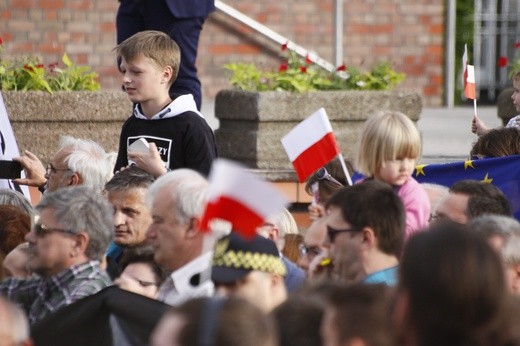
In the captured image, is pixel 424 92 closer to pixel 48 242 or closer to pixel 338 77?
pixel 338 77

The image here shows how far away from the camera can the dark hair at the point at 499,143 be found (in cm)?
720

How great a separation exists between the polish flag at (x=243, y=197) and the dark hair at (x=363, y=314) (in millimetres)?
379

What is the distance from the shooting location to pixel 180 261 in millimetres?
5121

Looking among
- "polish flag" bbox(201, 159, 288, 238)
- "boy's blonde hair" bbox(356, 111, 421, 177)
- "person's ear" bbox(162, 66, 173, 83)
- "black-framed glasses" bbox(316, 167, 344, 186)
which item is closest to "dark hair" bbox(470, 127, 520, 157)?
"black-framed glasses" bbox(316, 167, 344, 186)

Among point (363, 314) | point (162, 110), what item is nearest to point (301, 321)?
point (363, 314)

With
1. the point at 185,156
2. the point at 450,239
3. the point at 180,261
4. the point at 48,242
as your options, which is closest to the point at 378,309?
the point at 450,239

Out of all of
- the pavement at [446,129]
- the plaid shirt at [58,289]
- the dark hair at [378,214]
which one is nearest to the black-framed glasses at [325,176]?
the plaid shirt at [58,289]

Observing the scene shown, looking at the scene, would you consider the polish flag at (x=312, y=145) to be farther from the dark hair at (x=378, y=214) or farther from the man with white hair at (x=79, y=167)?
the man with white hair at (x=79, y=167)

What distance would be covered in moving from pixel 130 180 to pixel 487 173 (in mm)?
1916

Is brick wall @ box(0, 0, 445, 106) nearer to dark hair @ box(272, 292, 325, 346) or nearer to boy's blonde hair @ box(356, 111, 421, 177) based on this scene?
boy's blonde hair @ box(356, 111, 421, 177)

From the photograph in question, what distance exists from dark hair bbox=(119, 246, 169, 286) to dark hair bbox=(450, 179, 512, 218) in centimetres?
128

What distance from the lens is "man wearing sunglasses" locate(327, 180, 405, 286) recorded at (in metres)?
4.73

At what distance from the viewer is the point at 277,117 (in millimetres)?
9141

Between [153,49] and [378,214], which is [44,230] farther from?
[153,49]
